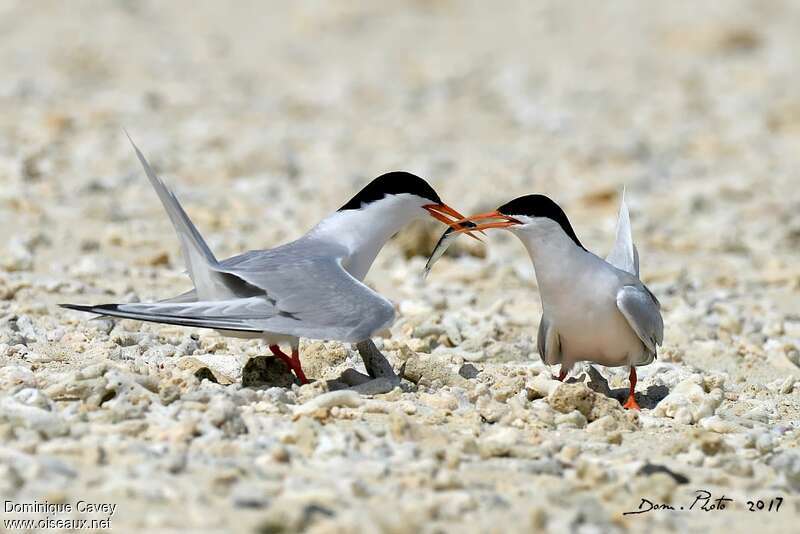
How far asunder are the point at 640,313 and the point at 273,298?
4.22ft

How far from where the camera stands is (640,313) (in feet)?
14.6

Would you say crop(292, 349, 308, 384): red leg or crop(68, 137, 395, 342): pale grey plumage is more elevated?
crop(68, 137, 395, 342): pale grey plumage

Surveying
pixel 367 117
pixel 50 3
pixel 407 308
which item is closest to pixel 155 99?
pixel 367 117

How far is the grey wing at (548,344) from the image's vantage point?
4598mm

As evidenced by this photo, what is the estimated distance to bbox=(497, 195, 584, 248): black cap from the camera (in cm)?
450

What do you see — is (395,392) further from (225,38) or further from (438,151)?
(225,38)

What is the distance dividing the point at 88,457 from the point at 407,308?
268 cm

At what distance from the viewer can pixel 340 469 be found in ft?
11.1

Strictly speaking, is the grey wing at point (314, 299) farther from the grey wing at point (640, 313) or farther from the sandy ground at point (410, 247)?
the grey wing at point (640, 313)
